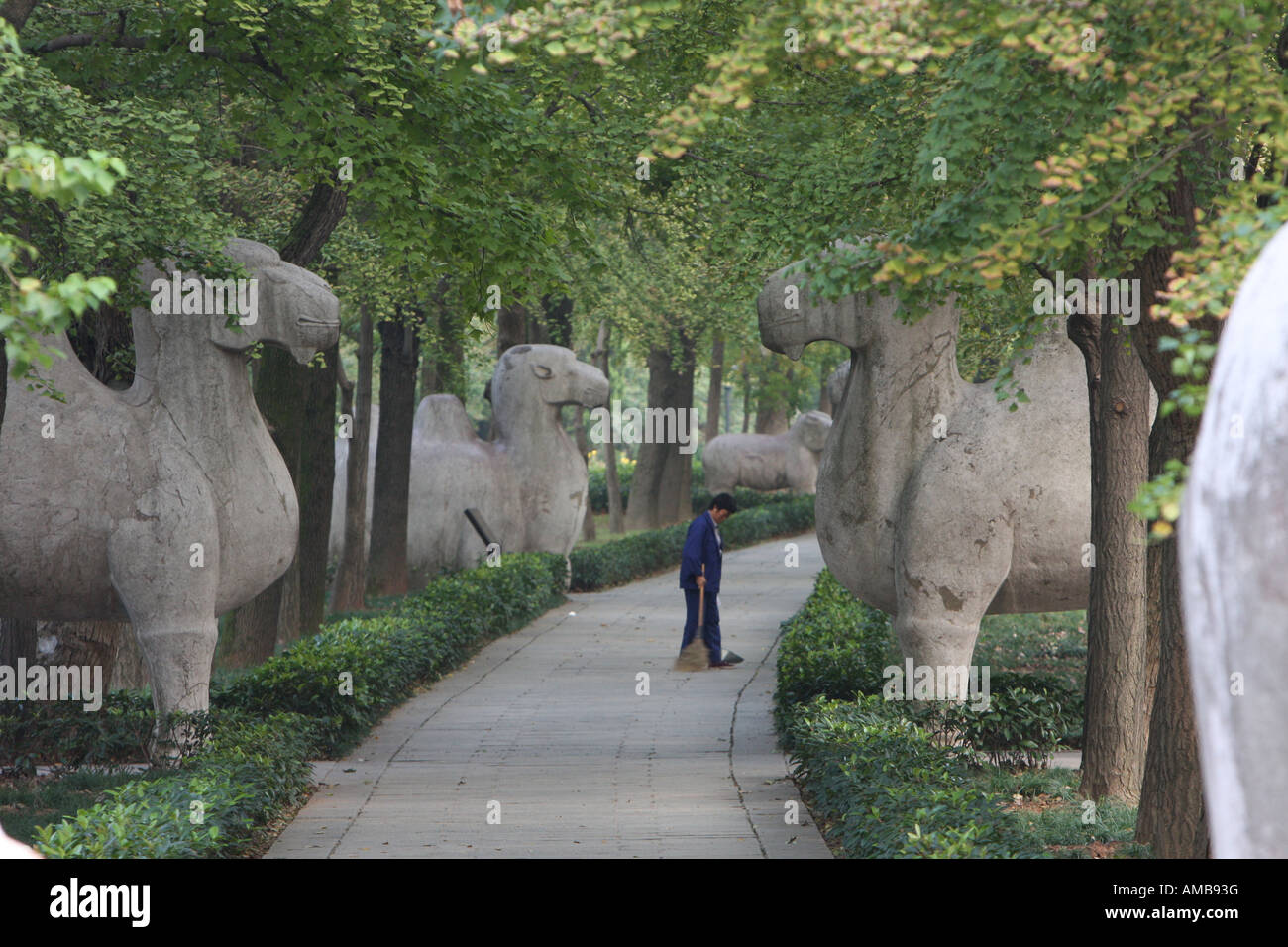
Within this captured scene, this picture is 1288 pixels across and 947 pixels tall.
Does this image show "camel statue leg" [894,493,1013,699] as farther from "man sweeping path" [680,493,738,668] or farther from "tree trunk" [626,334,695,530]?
"tree trunk" [626,334,695,530]

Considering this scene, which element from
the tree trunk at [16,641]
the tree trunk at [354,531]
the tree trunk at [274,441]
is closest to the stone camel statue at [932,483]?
the tree trunk at [274,441]

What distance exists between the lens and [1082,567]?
10219 millimetres

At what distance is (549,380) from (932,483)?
36.4ft

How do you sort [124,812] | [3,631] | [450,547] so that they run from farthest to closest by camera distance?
[450,547] < [3,631] < [124,812]

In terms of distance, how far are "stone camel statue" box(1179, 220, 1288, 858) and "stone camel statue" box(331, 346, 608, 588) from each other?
56.3 feet

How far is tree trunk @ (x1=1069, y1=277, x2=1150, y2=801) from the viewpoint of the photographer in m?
8.84

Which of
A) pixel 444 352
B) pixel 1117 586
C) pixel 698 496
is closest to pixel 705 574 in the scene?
pixel 1117 586

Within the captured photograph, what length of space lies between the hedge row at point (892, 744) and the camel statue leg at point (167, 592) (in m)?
4.27

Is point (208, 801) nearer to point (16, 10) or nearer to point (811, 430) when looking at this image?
point (16, 10)

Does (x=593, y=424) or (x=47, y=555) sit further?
(x=593, y=424)

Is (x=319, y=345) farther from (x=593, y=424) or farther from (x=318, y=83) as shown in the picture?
(x=593, y=424)

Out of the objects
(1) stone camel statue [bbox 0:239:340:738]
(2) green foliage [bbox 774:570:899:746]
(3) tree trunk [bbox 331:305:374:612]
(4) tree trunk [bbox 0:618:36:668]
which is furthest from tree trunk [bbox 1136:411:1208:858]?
(3) tree trunk [bbox 331:305:374:612]
